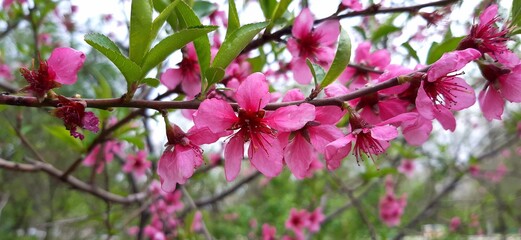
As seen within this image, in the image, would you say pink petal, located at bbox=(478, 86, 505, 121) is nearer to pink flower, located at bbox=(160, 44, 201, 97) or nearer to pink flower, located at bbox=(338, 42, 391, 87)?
pink flower, located at bbox=(338, 42, 391, 87)

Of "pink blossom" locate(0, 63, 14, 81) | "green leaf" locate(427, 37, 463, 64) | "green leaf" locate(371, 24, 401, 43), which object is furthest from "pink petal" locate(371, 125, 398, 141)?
"pink blossom" locate(0, 63, 14, 81)

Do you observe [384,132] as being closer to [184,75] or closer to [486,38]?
[486,38]

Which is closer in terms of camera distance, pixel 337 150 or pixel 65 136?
pixel 337 150

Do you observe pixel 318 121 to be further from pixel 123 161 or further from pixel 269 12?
pixel 123 161

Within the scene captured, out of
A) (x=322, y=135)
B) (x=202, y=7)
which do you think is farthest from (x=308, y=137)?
(x=202, y=7)

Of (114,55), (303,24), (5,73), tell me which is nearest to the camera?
(114,55)

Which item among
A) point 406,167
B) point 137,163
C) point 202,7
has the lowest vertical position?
point 406,167

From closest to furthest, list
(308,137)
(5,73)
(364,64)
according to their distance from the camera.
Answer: (308,137) < (364,64) < (5,73)

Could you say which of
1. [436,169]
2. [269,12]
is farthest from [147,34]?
[436,169]
